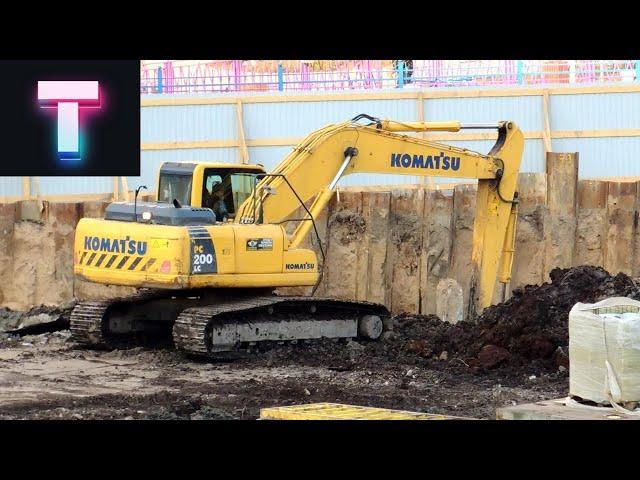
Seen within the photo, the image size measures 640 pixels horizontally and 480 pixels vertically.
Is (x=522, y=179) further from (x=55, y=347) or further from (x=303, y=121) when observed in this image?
(x=55, y=347)

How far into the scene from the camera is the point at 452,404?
42.1ft

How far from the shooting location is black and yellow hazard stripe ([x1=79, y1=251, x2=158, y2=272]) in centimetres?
1586

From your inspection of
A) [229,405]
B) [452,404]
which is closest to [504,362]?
[452,404]


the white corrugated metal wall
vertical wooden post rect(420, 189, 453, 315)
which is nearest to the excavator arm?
vertical wooden post rect(420, 189, 453, 315)

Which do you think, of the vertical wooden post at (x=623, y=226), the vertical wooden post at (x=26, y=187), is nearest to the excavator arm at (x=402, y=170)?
the vertical wooden post at (x=623, y=226)

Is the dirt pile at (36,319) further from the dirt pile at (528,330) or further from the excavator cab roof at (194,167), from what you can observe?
the dirt pile at (528,330)

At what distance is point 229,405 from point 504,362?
388 centimetres

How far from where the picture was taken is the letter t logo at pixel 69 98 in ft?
53.9

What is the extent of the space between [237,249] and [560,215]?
6109mm

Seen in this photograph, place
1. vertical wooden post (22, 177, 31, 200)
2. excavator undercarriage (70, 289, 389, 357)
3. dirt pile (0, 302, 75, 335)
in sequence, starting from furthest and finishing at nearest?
vertical wooden post (22, 177, 31, 200), dirt pile (0, 302, 75, 335), excavator undercarriage (70, 289, 389, 357)

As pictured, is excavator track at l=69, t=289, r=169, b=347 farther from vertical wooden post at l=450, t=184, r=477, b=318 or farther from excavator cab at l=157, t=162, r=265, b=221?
vertical wooden post at l=450, t=184, r=477, b=318

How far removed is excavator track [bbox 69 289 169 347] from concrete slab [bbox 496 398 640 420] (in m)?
7.62

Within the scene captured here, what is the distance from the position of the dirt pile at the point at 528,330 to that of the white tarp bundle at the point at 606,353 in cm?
376

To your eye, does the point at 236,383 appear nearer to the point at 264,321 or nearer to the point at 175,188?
the point at 264,321
